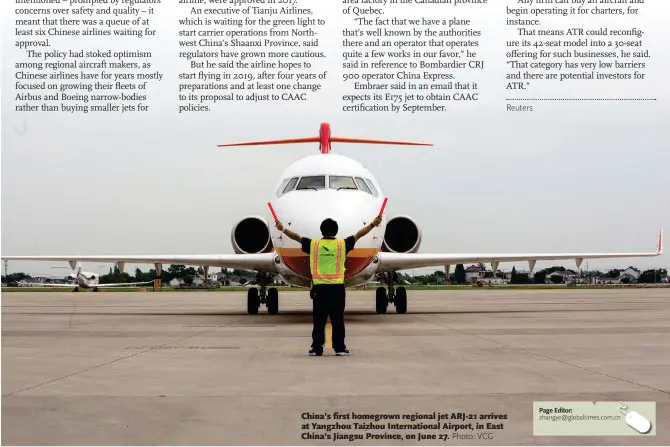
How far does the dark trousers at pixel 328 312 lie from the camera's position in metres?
11.2

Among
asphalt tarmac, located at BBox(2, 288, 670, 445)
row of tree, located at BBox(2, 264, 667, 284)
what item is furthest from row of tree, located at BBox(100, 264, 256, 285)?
asphalt tarmac, located at BBox(2, 288, 670, 445)

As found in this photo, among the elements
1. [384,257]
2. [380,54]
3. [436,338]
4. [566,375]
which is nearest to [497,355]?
[566,375]

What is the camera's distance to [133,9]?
15.6m

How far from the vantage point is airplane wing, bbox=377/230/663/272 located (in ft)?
64.9

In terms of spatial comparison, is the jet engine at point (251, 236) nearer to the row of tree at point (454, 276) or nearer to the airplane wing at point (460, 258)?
the airplane wing at point (460, 258)

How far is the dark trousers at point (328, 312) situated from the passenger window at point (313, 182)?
715 centimetres

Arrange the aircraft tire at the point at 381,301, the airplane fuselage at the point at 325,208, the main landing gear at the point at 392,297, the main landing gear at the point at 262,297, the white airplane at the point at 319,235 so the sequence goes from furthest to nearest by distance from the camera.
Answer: the aircraft tire at the point at 381,301, the main landing gear at the point at 392,297, the main landing gear at the point at 262,297, the white airplane at the point at 319,235, the airplane fuselage at the point at 325,208

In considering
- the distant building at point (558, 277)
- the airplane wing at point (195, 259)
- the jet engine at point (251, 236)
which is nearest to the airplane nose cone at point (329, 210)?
the airplane wing at point (195, 259)

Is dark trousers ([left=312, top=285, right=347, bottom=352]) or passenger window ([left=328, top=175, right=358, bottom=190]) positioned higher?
passenger window ([left=328, top=175, right=358, bottom=190])

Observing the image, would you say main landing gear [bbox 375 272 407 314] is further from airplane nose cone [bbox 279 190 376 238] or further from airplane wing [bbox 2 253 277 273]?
airplane nose cone [bbox 279 190 376 238]

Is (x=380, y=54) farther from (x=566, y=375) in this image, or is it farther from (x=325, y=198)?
(x=566, y=375)

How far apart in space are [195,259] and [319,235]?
6.83 metres

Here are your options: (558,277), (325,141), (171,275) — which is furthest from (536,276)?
(325,141)

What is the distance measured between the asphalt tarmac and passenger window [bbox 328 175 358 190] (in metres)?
4.27
